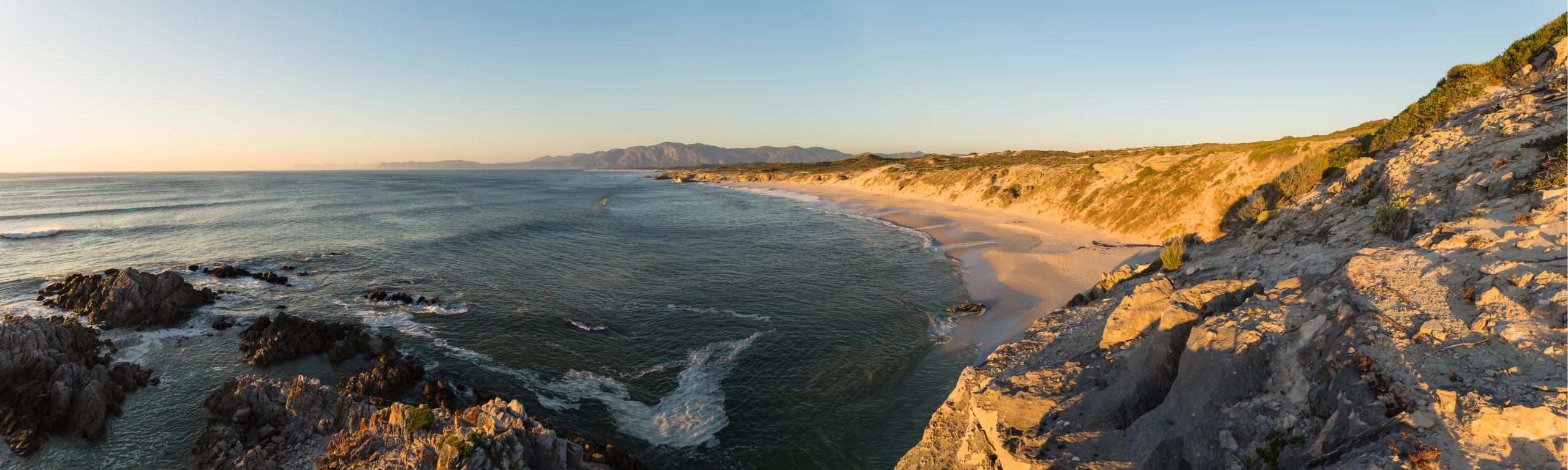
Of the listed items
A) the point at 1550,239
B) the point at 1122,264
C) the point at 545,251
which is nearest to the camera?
the point at 1550,239

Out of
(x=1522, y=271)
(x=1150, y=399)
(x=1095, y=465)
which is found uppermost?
(x=1522, y=271)

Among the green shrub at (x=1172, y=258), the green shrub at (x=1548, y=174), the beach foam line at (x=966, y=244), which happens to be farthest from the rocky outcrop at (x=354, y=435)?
the beach foam line at (x=966, y=244)

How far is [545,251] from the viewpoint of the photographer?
45.7 m

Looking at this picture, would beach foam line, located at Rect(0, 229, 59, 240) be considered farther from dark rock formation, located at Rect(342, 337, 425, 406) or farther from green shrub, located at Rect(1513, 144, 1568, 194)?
green shrub, located at Rect(1513, 144, 1568, 194)

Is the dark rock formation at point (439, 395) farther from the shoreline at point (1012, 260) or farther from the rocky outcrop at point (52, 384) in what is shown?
the shoreline at point (1012, 260)

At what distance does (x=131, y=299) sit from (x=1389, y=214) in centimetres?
4794

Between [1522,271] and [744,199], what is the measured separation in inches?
3678

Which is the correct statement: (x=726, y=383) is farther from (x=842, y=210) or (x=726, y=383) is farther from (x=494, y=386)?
(x=842, y=210)

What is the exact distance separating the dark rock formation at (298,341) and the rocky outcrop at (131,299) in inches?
207

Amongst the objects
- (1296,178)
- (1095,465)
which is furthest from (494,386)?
(1296,178)

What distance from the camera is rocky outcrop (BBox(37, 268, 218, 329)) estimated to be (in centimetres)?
2528

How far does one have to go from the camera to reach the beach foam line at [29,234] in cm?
5022

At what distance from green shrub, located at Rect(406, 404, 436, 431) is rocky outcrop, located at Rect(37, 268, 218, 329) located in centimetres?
2395

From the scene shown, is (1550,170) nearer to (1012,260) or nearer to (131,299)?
(1012,260)
